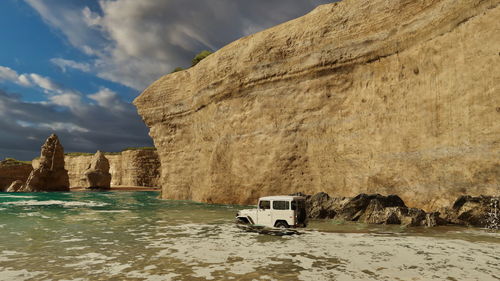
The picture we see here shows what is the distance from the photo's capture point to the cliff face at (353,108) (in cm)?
1741

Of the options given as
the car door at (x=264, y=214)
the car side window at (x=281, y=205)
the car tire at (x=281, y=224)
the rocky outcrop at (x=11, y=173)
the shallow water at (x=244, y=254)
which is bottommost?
the shallow water at (x=244, y=254)

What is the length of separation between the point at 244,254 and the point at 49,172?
6636 cm

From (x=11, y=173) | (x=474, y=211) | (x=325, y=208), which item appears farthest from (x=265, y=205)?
(x=11, y=173)

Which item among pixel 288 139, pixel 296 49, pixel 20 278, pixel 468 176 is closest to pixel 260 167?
pixel 288 139

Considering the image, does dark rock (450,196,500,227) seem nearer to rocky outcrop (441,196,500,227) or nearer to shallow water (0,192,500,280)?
rocky outcrop (441,196,500,227)

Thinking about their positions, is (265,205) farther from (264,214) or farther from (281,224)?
(281,224)

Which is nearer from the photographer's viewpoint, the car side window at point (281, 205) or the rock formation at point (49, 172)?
the car side window at point (281, 205)

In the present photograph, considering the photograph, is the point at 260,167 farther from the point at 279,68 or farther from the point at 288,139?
the point at 279,68

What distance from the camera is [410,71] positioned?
2070 centimetres

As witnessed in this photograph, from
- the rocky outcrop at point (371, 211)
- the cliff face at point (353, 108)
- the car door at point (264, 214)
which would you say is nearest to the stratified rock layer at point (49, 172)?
the cliff face at point (353, 108)

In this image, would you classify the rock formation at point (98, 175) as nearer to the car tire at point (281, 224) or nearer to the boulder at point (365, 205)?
the boulder at point (365, 205)

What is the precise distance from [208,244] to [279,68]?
19623mm

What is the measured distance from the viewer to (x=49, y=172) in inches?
2532

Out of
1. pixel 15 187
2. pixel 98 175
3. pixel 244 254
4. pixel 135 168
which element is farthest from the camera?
pixel 135 168
